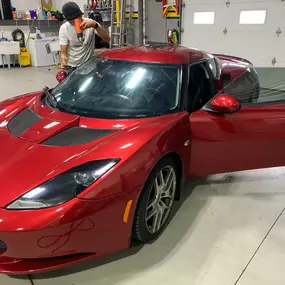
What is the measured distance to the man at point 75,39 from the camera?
4129 mm

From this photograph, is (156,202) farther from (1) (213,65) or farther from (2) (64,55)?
(2) (64,55)

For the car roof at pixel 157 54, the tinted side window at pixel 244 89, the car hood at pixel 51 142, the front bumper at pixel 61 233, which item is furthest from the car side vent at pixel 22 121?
the tinted side window at pixel 244 89

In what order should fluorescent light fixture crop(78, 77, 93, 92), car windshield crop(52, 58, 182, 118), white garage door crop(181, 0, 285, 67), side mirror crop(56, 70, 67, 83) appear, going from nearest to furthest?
car windshield crop(52, 58, 182, 118)
fluorescent light fixture crop(78, 77, 93, 92)
side mirror crop(56, 70, 67, 83)
white garage door crop(181, 0, 285, 67)

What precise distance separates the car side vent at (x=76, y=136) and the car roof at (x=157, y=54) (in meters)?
0.84

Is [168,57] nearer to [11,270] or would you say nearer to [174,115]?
[174,115]

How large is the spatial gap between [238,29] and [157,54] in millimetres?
5326

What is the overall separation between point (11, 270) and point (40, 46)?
10241 millimetres

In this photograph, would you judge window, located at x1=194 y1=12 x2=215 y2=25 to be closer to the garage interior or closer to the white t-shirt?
the white t-shirt

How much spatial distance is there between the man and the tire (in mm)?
2736

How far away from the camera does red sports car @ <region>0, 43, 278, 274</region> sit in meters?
1.60

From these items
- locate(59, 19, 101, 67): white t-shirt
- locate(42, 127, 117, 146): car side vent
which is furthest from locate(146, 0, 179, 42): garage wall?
locate(42, 127, 117, 146): car side vent

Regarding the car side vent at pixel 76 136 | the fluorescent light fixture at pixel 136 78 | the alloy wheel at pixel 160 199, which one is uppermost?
the fluorescent light fixture at pixel 136 78

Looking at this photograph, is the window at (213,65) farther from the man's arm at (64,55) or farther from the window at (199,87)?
the man's arm at (64,55)

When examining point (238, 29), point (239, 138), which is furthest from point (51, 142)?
point (238, 29)
